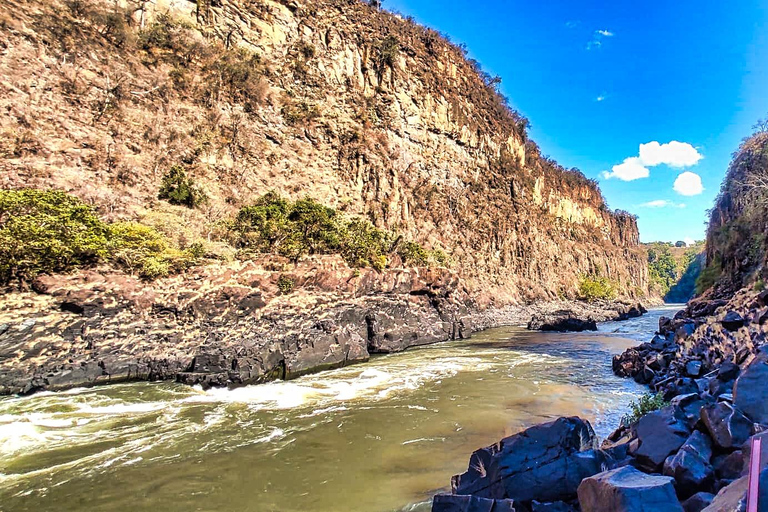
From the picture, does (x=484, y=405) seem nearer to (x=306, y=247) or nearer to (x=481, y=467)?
(x=481, y=467)

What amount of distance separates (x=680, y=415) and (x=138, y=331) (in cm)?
1560

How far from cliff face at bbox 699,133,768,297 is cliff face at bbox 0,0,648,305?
18.0 metres

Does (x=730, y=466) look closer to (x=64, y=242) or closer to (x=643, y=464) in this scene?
(x=643, y=464)

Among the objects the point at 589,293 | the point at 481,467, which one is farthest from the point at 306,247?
the point at 589,293

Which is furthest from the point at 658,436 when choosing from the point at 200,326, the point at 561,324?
the point at 561,324

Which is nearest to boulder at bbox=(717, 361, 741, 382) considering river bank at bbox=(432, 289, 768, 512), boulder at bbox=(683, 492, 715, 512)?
river bank at bbox=(432, 289, 768, 512)

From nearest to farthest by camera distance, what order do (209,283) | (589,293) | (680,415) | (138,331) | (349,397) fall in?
(680,415), (349,397), (138,331), (209,283), (589,293)

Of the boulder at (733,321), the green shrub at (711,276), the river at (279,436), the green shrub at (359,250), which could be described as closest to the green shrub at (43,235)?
the river at (279,436)

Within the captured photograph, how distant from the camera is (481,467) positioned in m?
4.58

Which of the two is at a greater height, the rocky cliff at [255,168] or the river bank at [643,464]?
the rocky cliff at [255,168]

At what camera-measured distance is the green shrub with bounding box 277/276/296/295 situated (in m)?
17.0

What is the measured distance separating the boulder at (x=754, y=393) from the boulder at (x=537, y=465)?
1592mm

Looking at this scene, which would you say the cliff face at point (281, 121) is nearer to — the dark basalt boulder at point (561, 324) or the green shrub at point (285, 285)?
the dark basalt boulder at point (561, 324)

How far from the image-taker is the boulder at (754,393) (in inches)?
152
